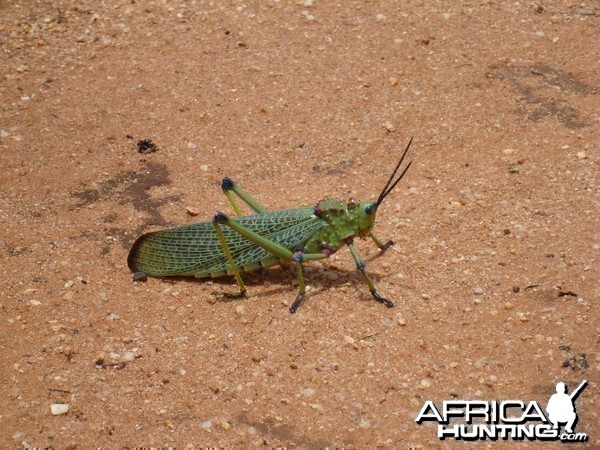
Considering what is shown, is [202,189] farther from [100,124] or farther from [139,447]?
[139,447]

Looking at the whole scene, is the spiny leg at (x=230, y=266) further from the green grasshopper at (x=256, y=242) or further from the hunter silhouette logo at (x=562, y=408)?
the hunter silhouette logo at (x=562, y=408)

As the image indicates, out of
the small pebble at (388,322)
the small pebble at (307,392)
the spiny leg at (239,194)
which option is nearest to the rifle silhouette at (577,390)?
the small pebble at (388,322)

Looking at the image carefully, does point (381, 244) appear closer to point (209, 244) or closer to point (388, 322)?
point (388, 322)

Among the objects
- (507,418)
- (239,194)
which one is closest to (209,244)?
(239,194)

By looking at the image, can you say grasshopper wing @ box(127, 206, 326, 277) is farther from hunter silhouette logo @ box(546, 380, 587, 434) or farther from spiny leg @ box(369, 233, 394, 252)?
hunter silhouette logo @ box(546, 380, 587, 434)

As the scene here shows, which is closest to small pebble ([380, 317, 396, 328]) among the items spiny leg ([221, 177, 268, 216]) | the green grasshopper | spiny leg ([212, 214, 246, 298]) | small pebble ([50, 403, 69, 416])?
the green grasshopper

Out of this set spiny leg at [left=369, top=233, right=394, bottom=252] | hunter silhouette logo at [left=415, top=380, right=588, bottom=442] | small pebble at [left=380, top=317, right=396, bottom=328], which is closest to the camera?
hunter silhouette logo at [left=415, top=380, right=588, bottom=442]

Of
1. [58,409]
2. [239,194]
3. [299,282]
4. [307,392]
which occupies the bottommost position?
[58,409]
